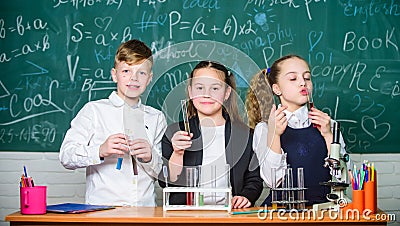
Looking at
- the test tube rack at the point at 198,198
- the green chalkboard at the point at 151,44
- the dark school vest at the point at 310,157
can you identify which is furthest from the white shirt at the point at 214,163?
the green chalkboard at the point at 151,44

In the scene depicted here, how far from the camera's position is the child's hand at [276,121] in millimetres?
2781

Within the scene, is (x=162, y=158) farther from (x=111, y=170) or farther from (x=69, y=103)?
(x=69, y=103)

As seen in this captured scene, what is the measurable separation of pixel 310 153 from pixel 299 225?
652 mm

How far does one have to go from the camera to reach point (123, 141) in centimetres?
278

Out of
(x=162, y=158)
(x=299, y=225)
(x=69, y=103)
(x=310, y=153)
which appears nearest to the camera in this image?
(x=299, y=225)

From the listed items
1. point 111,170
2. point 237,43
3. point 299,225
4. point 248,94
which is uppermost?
point 237,43

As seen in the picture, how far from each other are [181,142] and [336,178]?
0.60 metres

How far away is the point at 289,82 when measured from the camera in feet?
10.0

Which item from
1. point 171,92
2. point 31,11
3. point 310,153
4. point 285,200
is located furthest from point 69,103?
point 285,200

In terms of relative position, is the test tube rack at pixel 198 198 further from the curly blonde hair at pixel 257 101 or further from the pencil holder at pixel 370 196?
the pencil holder at pixel 370 196

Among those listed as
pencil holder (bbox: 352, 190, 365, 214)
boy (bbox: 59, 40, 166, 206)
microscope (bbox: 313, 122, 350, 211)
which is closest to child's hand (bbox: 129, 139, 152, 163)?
boy (bbox: 59, 40, 166, 206)

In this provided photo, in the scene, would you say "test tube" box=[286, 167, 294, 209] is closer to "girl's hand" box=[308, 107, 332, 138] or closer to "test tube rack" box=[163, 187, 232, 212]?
"test tube rack" box=[163, 187, 232, 212]

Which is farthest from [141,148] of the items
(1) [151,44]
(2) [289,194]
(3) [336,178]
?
(1) [151,44]

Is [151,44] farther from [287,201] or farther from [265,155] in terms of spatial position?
[287,201]
